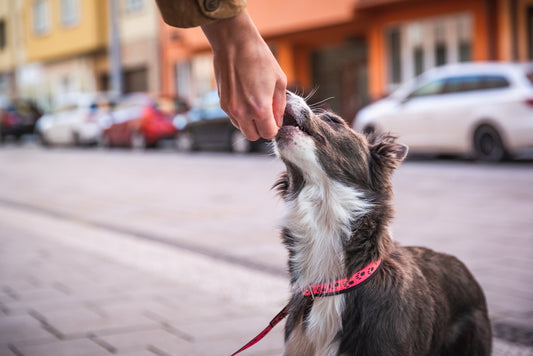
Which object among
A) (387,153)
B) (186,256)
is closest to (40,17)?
(186,256)

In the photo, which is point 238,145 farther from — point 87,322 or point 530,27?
point 87,322

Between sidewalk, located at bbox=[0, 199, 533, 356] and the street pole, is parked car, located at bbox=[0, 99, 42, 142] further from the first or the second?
sidewalk, located at bbox=[0, 199, 533, 356]

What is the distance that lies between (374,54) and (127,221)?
15462 millimetres

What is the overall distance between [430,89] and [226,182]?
5276 mm

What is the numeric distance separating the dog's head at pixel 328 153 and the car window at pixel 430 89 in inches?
481

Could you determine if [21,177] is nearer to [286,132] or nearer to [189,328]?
[189,328]

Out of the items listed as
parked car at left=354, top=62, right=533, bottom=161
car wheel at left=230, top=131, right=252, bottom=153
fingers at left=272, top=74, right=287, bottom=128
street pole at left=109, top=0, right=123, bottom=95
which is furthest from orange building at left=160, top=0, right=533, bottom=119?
fingers at left=272, top=74, right=287, bottom=128

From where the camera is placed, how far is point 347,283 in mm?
2422

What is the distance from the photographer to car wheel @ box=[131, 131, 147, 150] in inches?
852

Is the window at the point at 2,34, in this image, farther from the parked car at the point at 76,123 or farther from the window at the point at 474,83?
the window at the point at 474,83

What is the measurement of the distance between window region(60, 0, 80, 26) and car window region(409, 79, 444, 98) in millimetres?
25600

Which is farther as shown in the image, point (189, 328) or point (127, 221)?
point (127, 221)

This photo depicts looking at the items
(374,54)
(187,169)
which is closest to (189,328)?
(187,169)

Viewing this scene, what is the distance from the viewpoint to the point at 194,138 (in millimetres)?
19500
